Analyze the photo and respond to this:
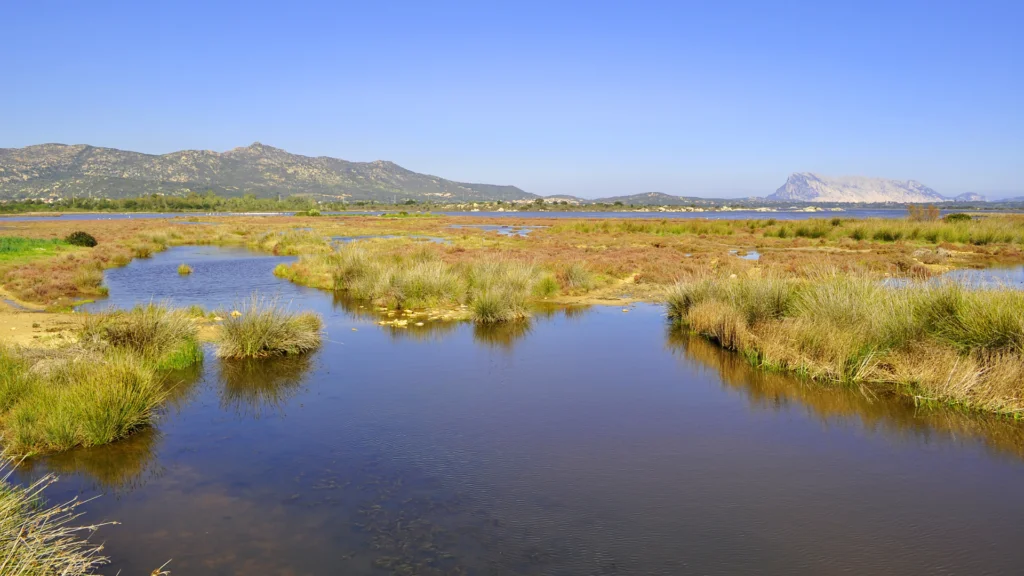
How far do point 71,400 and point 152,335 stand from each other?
4.07 metres

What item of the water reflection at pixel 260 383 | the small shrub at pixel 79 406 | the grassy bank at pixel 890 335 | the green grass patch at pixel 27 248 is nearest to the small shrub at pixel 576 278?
the grassy bank at pixel 890 335

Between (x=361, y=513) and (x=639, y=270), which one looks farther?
(x=639, y=270)

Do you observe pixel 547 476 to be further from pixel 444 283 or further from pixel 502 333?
pixel 444 283

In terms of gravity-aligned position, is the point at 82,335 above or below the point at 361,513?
above

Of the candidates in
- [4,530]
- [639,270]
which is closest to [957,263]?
[639,270]

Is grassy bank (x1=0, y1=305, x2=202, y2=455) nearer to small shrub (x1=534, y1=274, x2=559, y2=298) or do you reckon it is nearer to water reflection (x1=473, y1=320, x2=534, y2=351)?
water reflection (x1=473, y1=320, x2=534, y2=351)

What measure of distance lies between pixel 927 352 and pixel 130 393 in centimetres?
1264

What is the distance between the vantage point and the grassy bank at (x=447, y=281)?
18.8 m

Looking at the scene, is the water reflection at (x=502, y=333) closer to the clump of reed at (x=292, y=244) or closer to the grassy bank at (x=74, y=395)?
the grassy bank at (x=74, y=395)

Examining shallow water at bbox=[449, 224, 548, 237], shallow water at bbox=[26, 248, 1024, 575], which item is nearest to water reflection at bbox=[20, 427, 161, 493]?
shallow water at bbox=[26, 248, 1024, 575]

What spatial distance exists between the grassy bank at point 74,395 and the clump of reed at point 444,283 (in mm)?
9287

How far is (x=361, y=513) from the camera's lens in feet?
22.2

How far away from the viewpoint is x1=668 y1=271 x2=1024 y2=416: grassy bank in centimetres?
1004

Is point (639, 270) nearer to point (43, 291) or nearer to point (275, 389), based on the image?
point (275, 389)
